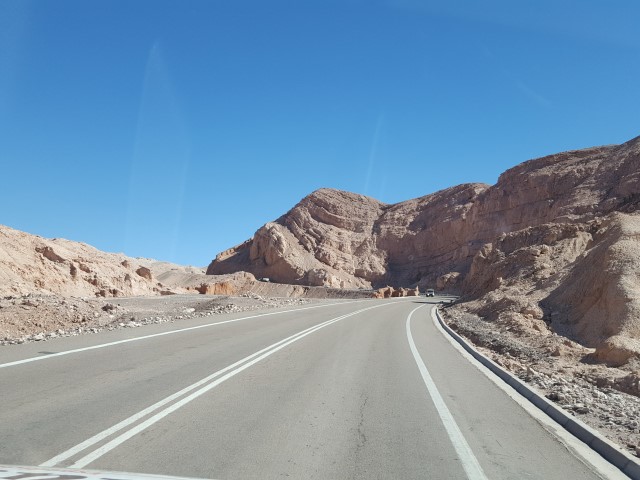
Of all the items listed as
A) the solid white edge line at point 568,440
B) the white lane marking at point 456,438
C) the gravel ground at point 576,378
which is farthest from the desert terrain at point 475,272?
the white lane marking at point 456,438

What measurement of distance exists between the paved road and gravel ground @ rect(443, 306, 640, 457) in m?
0.93

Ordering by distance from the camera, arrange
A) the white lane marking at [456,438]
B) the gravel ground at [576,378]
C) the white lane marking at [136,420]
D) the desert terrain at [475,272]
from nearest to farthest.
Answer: the white lane marking at [136,420] → the white lane marking at [456,438] → the gravel ground at [576,378] → the desert terrain at [475,272]

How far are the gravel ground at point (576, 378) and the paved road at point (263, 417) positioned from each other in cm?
93

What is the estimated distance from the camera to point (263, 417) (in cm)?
672

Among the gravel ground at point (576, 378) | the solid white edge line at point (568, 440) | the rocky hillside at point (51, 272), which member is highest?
the rocky hillside at point (51, 272)

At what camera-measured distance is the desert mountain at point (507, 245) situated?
2016cm

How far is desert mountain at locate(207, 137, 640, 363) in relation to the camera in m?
20.2

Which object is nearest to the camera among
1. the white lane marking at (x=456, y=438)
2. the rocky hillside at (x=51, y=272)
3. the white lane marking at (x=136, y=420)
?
the white lane marking at (x=136, y=420)

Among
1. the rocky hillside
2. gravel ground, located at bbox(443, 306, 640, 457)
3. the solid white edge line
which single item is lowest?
the solid white edge line

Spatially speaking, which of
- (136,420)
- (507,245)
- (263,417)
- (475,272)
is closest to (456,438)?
(263,417)

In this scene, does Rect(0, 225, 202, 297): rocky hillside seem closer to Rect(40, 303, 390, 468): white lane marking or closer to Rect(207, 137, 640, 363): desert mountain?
Rect(207, 137, 640, 363): desert mountain

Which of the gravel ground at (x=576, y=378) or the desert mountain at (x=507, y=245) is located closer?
the gravel ground at (x=576, y=378)

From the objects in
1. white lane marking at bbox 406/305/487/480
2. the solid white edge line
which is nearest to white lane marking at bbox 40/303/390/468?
white lane marking at bbox 406/305/487/480

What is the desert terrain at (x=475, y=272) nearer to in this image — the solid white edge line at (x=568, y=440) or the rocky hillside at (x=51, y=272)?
the rocky hillside at (x=51, y=272)
